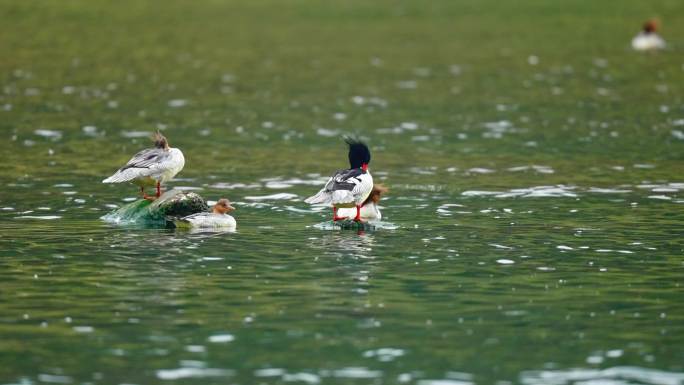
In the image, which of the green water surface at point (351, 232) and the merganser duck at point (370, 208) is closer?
the green water surface at point (351, 232)

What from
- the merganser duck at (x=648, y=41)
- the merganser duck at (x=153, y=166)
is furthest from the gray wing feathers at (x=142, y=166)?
the merganser duck at (x=648, y=41)

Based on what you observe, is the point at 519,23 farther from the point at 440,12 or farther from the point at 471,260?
the point at 471,260

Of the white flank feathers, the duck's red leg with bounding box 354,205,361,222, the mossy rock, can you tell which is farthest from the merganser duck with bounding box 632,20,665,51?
the mossy rock

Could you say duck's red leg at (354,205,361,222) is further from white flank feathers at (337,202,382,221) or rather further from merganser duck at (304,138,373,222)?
white flank feathers at (337,202,382,221)

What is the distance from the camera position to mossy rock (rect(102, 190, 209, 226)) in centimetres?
3070

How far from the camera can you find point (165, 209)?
30.8 meters

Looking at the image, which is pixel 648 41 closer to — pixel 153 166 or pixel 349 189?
pixel 349 189

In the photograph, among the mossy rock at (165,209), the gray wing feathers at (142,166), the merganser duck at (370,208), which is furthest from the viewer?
the merganser duck at (370,208)

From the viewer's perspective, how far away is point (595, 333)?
70.4 ft

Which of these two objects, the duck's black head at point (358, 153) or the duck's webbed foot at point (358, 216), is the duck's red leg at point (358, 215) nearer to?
the duck's webbed foot at point (358, 216)

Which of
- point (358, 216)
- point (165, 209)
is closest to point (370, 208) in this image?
point (358, 216)

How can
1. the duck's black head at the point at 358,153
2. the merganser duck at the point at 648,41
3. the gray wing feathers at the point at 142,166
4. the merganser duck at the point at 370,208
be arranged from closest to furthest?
the duck's black head at the point at 358,153, the gray wing feathers at the point at 142,166, the merganser duck at the point at 370,208, the merganser duck at the point at 648,41

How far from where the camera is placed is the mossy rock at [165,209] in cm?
3070

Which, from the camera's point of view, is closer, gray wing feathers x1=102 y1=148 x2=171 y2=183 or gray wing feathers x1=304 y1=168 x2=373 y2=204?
gray wing feathers x1=304 y1=168 x2=373 y2=204
